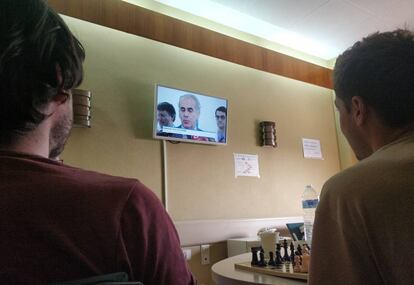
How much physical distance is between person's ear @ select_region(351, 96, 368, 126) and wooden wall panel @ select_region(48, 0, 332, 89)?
1845mm

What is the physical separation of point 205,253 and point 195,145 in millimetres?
Result: 801

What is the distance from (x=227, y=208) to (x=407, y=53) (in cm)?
196

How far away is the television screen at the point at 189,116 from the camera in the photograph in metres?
2.27

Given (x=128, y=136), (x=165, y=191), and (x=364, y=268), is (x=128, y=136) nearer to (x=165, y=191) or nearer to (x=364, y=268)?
(x=165, y=191)

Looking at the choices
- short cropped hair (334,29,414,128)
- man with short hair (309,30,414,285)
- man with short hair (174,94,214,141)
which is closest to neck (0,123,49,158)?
man with short hair (309,30,414,285)

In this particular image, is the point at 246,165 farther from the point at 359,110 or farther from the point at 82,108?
the point at 359,110

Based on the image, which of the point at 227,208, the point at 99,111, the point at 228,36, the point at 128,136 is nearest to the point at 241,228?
the point at 227,208

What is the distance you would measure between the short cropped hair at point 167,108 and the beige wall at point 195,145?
0.44ft

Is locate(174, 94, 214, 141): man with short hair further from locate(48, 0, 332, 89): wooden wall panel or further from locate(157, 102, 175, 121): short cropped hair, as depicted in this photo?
locate(48, 0, 332, 89): wooden wall panel

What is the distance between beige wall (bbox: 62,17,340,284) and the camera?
2158 mm

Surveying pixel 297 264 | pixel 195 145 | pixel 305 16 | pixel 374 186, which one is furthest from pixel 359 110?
pixel 305 16

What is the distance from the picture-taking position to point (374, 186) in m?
0.68

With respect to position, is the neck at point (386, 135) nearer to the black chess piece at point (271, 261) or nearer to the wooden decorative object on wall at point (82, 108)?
the black chess piece at point (271, 261)

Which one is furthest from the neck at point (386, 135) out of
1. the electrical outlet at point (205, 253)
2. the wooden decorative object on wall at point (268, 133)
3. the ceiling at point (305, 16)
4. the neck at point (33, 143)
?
the ceiling at point (305, 16)
